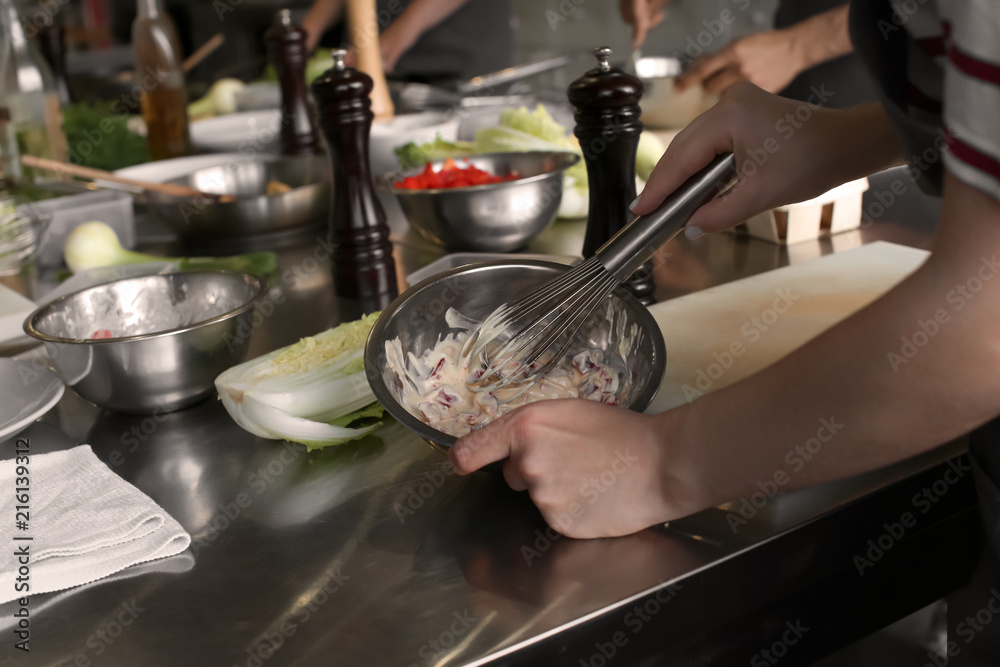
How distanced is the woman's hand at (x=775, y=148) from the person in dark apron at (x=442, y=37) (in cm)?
217

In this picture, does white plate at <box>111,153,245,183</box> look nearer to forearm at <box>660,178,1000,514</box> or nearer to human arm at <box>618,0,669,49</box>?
human arm at <box>618,0,669,49</box>

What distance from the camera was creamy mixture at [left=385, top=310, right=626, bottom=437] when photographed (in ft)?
2.65

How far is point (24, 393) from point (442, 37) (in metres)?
2.49

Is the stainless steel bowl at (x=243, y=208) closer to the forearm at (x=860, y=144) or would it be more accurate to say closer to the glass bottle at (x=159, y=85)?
the glass bottle at (x=159, y=85)

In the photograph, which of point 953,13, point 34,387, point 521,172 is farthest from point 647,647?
point 521,172

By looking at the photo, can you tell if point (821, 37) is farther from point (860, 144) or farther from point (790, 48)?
point (860, 144)

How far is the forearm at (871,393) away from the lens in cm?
53

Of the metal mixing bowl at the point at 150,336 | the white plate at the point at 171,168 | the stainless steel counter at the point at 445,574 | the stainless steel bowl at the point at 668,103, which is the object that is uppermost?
the stainless steel bowl at the point at 668,103

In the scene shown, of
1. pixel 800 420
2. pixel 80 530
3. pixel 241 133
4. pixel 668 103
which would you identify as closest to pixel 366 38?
pixel 241 133

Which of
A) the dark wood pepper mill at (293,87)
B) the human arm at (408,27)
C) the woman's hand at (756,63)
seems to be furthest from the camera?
the human arm at (408,27)

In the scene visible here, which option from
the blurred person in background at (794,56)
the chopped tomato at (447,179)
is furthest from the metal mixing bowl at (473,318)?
the blurred person in background at (794,56)

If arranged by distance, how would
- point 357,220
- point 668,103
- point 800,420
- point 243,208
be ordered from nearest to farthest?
point 800,420 → point 357,220 → point 243,208 → point 668,103

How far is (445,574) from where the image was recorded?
67 centimetres

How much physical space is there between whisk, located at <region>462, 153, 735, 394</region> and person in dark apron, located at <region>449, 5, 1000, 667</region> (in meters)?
0.10
